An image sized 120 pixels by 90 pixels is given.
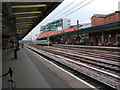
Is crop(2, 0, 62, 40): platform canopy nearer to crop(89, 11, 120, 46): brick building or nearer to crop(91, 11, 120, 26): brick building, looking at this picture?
crop(89, 11, 120, 46): brick building

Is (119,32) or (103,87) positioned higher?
(119,32)

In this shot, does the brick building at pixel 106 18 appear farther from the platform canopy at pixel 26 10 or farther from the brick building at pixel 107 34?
the platform canopy at pixel 26 10

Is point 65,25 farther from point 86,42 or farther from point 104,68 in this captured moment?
point 104,68

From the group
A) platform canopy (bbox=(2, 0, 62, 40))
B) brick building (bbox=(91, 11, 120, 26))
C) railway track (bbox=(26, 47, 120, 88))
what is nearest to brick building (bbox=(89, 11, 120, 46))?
brick building (bbox=(91, 11, 120, 26))

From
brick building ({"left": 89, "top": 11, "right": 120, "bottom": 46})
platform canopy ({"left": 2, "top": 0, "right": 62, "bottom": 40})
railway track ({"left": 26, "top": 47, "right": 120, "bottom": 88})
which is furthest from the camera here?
brick building ({"left": 89, "top": 11, "right": 120, "bottom": 46})

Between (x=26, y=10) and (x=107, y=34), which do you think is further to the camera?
(x=107, y=34)

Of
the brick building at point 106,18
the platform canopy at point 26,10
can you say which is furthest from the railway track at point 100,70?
the brick building at point 106,18

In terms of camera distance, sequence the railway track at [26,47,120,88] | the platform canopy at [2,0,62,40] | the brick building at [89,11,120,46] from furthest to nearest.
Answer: the brick building at [89,11,120,46]
the platform canopy at [2,0,62,40]
the railway track at [26,47,120,88]

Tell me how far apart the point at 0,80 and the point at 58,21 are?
291ft

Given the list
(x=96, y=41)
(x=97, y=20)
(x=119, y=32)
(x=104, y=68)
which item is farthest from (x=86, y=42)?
(x=104, y=68)

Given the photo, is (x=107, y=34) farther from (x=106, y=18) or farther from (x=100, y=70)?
(x=100, y=70)

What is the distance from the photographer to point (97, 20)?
4134 cm

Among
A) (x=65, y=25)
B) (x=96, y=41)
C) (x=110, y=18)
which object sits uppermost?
(x=65, y=25)

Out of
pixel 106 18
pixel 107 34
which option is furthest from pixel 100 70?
pixel 106 18
